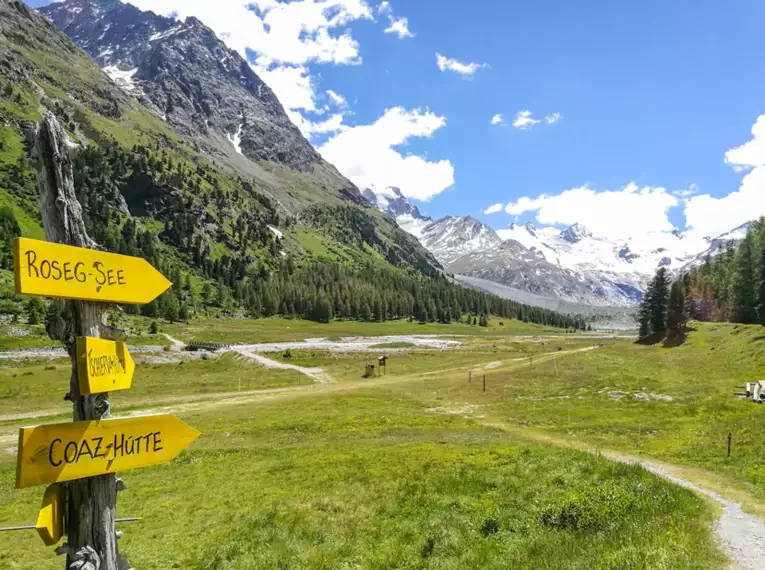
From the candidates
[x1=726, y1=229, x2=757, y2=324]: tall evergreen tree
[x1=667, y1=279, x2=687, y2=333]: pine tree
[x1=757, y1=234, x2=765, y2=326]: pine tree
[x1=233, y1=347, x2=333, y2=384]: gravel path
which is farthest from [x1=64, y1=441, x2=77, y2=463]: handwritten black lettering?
[x1=726, y1=229, x2=757, y2=324]: tall evergreen tree

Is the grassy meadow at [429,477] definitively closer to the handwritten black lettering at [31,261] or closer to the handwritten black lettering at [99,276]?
the handwritten black lettering at [99,276]

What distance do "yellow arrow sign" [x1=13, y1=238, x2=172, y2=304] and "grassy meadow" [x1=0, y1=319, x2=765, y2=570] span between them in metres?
9.04

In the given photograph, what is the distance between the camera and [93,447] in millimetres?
6949

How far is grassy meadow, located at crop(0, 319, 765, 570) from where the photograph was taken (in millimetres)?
12938

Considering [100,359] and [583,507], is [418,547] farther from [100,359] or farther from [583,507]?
[100,359]

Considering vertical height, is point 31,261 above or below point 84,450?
above

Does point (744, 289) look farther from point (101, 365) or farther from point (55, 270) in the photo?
point (55, 270)

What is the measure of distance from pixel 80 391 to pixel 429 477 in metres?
17.4

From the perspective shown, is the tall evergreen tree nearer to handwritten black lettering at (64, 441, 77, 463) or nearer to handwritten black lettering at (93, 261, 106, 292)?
handwritten black lettering at (93, 261, 106, 292)

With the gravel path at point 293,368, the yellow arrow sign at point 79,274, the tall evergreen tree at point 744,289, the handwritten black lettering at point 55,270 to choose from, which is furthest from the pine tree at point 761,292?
the handwritten black lettering at point 55,270

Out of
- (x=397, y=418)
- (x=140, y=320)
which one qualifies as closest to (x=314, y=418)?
(x=397, y=418)

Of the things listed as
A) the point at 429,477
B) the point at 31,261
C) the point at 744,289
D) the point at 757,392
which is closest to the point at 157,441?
the point at 31,261

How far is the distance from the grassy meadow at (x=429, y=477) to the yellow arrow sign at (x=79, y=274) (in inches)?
356

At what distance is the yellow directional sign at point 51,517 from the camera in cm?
637
